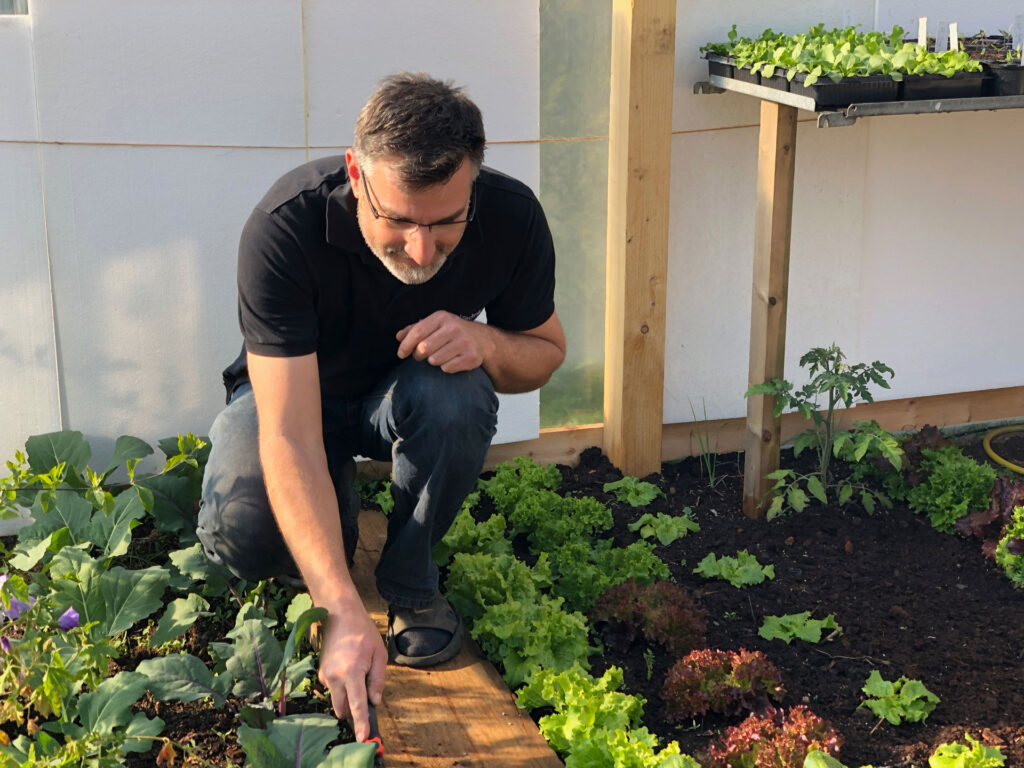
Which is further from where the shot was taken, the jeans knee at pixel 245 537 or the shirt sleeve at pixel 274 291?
the jeans knee at pixel 245 537

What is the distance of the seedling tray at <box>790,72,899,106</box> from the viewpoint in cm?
315

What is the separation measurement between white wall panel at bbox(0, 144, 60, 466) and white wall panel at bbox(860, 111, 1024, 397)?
281 centimetres

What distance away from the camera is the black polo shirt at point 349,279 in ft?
8.49

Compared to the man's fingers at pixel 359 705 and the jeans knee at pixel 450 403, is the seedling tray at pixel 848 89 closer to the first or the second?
the jeans knee at pixel 450 403

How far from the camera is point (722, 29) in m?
3.81

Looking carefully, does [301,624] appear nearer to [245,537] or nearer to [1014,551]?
[245,537]

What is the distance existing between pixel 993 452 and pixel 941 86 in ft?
4.91

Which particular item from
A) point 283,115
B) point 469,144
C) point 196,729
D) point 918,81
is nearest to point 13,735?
point 196,729

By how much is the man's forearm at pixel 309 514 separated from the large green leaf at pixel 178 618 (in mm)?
472

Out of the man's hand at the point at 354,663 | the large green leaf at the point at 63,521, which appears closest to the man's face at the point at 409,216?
the man's hand at the point at 354,663

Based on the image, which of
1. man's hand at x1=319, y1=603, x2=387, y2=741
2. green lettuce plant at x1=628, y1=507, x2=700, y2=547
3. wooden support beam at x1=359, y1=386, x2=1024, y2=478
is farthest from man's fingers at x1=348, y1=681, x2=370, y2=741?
wooden support beam at x1=359, y1=386, x2=1024, y2=478

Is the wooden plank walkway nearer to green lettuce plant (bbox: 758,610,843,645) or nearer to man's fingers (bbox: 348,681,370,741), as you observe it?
man's fingers (bbox: 348,681,370,741)

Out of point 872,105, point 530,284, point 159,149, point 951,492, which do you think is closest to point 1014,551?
point 951,492

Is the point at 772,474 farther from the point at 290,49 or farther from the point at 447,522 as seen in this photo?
the point at 290,49
